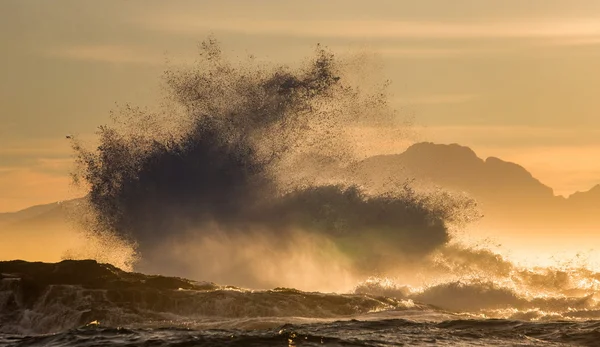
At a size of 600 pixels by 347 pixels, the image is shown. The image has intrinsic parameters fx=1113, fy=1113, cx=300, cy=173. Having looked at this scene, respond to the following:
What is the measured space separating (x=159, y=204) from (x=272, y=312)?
114ft

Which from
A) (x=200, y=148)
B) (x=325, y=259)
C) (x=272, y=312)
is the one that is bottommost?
(x=272, y=312)

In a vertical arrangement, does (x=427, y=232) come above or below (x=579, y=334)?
above

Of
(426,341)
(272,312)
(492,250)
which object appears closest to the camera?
(426,341)

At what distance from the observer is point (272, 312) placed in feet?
178

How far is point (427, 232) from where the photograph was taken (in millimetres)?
84250

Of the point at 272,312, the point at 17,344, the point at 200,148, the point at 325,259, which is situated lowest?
the point at 17,344

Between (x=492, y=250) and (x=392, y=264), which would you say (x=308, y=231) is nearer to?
(x=392, y=264)

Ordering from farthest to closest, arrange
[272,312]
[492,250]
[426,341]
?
[492,250], [272,312], [426,341]

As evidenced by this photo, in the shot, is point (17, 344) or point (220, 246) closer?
point (17, 344)

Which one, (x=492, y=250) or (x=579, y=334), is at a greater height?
(x=492, y=250)

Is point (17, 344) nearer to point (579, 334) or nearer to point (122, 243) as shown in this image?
point (579, 334)

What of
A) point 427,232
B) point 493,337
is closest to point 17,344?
point 493,337

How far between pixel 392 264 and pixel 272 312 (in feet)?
110

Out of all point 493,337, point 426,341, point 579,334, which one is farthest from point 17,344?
point 579,334
